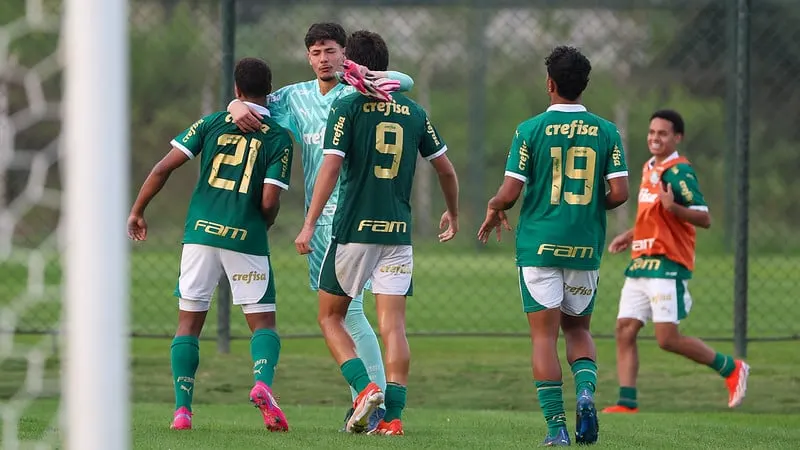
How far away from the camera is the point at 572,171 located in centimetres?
547

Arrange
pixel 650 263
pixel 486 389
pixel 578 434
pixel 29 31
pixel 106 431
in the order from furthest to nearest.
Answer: pixel 486 389 → pixel 650 263 → pixel 578 434 → pixel 29 31 → pixel 106 431

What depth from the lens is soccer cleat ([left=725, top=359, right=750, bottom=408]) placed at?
750 cm

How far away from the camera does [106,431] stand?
2.62 meters

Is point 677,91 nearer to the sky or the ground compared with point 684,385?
nearer to the sky

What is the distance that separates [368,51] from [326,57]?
380 millimetres

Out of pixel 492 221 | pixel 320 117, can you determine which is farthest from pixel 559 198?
pixel 320 117

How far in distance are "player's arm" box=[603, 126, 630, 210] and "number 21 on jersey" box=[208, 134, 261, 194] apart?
1.54 meters

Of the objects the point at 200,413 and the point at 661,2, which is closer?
the point at 200,413

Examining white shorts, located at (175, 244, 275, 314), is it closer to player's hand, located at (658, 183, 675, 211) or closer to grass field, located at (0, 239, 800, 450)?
grass field, located at (0, 239, 800, 450)

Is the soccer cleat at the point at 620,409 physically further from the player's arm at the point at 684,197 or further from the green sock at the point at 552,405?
the green sock at the point at 552,405

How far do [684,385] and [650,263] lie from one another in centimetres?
124

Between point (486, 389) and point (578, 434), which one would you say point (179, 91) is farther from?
point (578, 434)

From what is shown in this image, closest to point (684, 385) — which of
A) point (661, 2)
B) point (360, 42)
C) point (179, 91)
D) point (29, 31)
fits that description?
point (360, 42)

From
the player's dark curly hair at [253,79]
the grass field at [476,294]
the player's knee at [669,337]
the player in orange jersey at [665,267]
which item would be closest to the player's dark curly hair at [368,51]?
the player's dark curly hair at [253,79]
